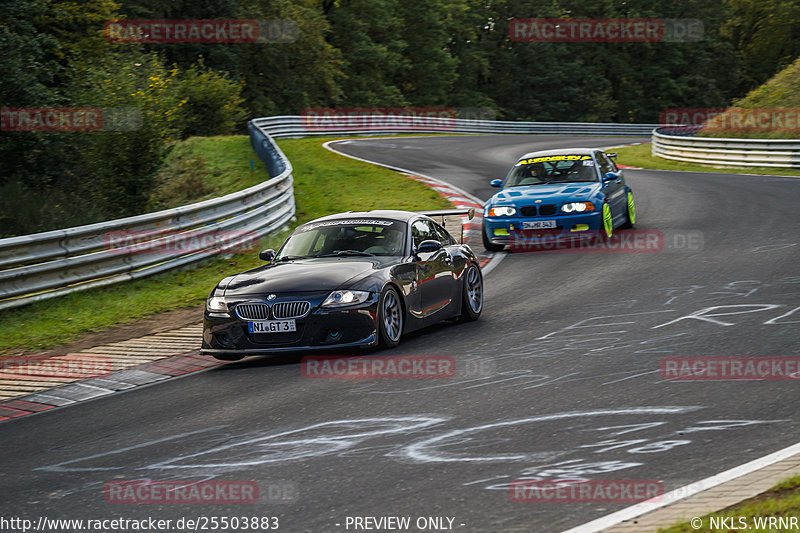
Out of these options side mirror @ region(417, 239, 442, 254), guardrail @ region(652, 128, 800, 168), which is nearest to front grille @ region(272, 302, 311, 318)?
side mirror @ region(417, 239, 442, 254)

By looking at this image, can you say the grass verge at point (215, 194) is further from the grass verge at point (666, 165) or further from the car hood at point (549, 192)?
the grass verge at point (666, 165)

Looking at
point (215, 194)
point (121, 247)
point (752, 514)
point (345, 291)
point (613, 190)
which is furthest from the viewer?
point (215, 194)

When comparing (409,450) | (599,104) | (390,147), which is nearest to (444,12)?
(599,104)

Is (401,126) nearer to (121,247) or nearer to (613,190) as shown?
(613,190)

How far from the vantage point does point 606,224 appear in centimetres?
1656

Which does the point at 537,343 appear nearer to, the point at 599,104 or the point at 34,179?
the point at 34,179

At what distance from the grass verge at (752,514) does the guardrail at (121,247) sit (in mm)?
9514

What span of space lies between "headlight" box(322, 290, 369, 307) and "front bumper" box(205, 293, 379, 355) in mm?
47

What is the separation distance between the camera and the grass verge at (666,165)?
2866 cm

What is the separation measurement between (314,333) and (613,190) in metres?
9.43

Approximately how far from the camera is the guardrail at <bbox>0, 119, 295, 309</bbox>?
12062 mm

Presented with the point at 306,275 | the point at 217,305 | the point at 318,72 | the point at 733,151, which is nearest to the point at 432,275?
the point at 306,275

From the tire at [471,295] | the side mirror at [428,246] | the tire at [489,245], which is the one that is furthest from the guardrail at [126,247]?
the tire at [471,295]

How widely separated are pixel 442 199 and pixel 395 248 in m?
12.5
